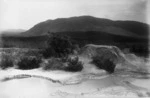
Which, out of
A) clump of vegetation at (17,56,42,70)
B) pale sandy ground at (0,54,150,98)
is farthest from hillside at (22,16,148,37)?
pale sandy ground at (0,54,150,98)

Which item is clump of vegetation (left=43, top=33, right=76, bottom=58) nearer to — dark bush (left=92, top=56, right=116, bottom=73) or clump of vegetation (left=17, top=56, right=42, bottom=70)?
clump of vegetation (left=17, top=56, right=42, bottom=70)

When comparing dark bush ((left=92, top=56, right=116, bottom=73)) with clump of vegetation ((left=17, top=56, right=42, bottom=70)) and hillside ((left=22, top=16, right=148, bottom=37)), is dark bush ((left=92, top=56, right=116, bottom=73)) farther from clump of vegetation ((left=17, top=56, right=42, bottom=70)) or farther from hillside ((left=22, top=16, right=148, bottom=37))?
clump of vegetation ((left=17, top=56, right=42, bottom=70))

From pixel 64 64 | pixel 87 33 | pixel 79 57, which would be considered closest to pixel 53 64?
pixel 64 64

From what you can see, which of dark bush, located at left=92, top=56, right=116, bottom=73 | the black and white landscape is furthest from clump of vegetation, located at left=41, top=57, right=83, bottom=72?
dark bush, located at left=92, top=56, right=116, bottom=73

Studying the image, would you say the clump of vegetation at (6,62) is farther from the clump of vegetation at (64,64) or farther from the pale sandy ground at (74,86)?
the clump of vegetation at (64,64)

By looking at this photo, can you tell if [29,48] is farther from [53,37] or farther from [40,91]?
[40,91]

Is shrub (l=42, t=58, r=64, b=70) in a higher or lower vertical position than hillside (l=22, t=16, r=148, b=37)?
lower

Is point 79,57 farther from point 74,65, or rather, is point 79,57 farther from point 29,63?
point 29,63

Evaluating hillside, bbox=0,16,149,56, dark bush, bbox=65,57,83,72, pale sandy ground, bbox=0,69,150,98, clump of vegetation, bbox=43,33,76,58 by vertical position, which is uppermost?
hillside, bbox=0,16,149,56
